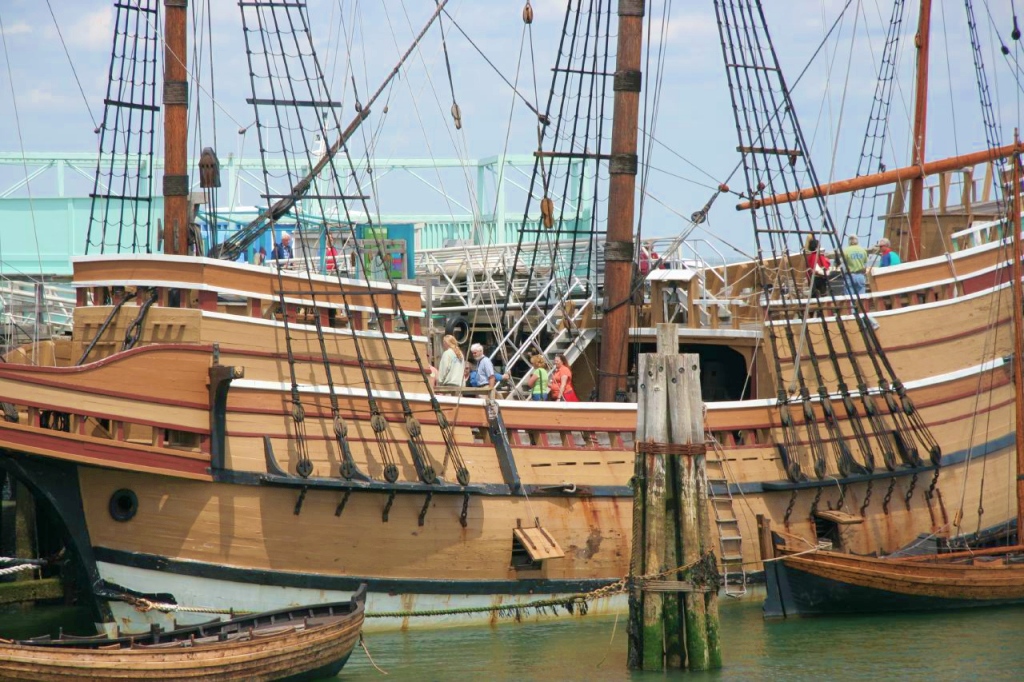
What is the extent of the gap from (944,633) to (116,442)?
953 centimetres

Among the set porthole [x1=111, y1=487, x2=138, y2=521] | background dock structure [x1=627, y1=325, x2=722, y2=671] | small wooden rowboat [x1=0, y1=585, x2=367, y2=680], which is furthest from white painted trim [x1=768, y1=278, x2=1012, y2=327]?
porthole [x1=111, y1=487, x2=138, y2=521]

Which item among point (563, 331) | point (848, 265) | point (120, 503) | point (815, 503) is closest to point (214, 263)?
point (120, 503)

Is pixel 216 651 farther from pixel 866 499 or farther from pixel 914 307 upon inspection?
pixel 914 307

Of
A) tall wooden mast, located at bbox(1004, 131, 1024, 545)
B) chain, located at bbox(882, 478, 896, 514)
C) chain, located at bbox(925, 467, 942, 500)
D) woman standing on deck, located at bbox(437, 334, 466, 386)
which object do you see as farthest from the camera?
chain, located at bbox(925, 467, 942, 500)

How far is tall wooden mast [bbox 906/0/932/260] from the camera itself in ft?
75.2

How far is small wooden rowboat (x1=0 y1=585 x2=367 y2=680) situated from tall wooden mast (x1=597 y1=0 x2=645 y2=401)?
5.93 meters

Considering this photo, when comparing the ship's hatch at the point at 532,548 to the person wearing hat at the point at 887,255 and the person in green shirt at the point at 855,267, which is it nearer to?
the person in green shirt at the point at 855,267

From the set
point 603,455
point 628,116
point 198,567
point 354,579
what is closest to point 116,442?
point 198,567

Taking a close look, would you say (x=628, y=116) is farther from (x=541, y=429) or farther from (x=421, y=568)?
(x=421, y=568)

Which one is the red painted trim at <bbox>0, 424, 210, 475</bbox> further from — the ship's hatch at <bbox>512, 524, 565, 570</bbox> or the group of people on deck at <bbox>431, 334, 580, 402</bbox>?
the ship's hatch at <bbox>512, 524, 565, 570</bbox>

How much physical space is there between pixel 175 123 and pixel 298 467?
4.56m

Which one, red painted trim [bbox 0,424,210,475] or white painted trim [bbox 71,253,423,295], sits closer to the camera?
red painted trim [bbox 0,424,210,475]

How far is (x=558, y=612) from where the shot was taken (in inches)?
693

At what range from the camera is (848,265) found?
20.8 m
